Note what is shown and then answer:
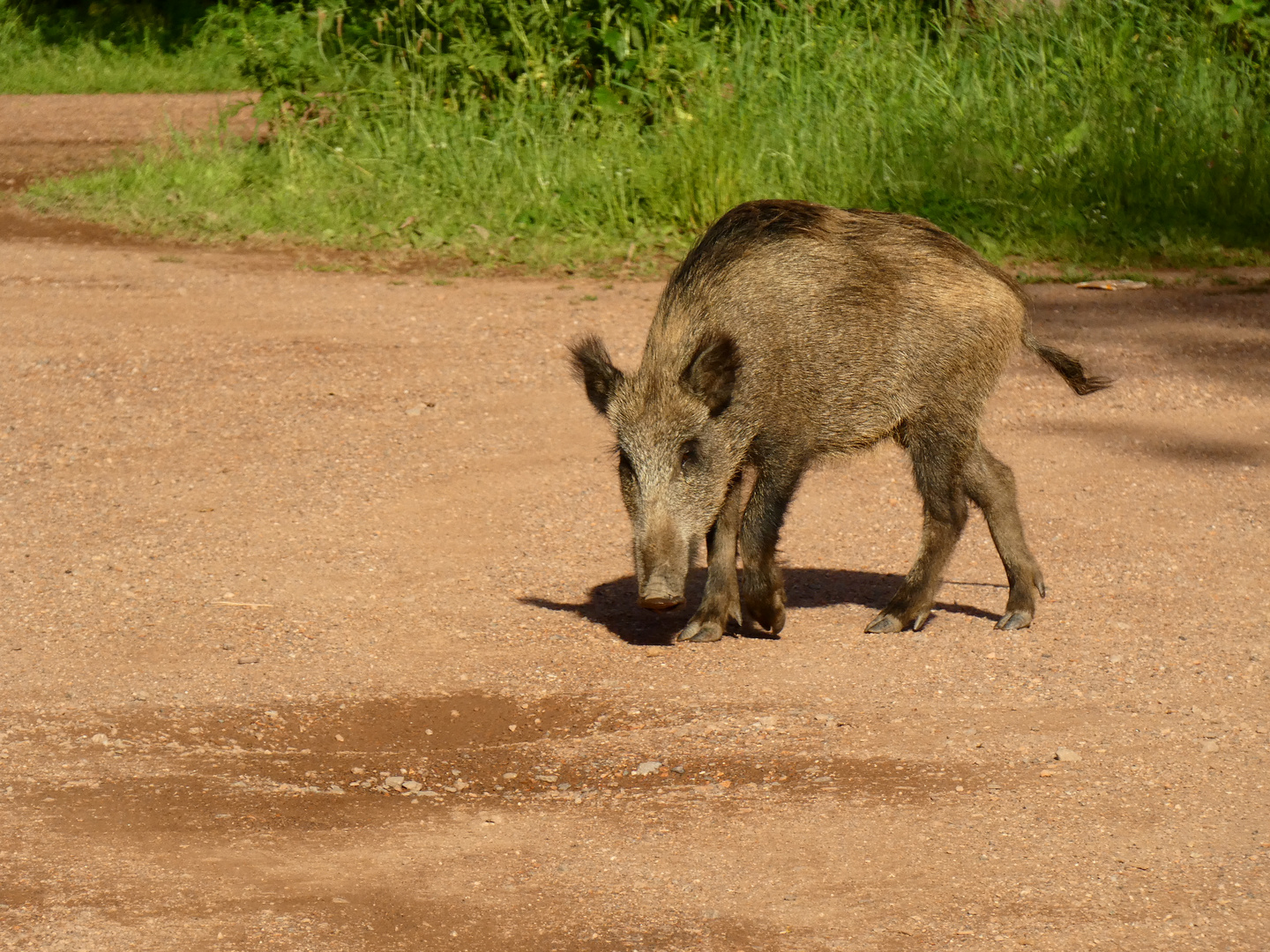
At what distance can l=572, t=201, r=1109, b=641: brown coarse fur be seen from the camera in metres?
4.82

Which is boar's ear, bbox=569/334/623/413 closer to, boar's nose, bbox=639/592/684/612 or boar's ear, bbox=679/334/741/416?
boar's ear, bbox=679/334/741/416

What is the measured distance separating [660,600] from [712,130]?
247 inches

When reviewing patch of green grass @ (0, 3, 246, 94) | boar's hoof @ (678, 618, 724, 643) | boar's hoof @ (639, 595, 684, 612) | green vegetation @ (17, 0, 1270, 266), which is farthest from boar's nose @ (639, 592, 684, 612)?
patch of green grass @ (0, 3, 246, 94)

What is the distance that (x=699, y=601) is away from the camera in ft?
18.1

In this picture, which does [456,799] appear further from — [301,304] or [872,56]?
[872,56]

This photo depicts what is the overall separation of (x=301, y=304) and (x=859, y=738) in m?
5.70

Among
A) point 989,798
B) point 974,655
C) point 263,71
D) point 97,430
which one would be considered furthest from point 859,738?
point 263,71

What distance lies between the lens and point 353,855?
3.54 meters

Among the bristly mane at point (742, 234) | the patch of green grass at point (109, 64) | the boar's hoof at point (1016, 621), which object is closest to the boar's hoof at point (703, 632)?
the boar's hoof at point (1016, 621)

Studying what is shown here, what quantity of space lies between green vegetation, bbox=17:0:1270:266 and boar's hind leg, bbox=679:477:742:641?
5.16 metres

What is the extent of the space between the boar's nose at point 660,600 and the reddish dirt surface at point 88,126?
8.46m

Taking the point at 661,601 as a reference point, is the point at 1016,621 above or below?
below

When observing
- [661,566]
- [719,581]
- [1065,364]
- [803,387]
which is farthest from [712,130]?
[661,566]

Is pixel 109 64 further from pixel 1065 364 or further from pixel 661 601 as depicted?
pixel 661 601
